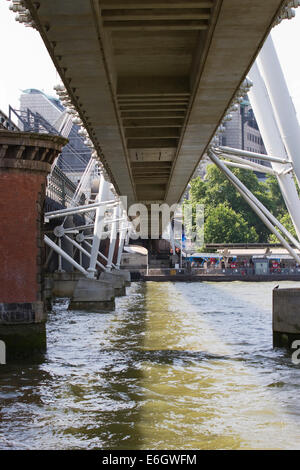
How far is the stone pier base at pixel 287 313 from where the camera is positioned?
20734 millimetres

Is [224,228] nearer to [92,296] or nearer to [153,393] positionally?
[92,296]

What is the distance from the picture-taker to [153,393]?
17.1 meters

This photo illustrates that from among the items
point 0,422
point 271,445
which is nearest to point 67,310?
point 0,422

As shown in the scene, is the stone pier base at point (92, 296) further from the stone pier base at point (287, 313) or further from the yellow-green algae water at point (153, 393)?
the stone pier base at point (287, 313)

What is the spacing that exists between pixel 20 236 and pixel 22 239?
10cm

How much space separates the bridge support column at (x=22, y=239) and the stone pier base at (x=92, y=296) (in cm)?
1839

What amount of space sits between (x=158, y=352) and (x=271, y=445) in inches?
442

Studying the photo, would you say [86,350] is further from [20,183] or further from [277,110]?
[277,110]

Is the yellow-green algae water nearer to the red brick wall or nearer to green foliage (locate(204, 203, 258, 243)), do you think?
the red brick wall

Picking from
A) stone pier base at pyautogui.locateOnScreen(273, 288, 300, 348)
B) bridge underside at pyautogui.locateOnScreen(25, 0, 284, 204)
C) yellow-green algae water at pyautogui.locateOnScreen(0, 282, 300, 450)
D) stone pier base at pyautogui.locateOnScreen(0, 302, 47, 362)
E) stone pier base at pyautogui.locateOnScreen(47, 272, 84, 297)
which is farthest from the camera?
stone pier base at pyautogui.locateOnScreen(47, 272, 84, 297)

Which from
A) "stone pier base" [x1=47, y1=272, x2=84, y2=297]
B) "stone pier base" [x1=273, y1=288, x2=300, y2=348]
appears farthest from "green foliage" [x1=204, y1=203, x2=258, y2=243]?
"stone pier base" [x1=273, y1=288, x2=300, y2=348]

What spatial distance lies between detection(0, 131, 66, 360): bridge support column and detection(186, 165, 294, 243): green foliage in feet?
343

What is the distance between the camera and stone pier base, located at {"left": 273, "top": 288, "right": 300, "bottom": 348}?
20734mm

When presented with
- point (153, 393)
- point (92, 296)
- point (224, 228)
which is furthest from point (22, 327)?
point (224, 228)
